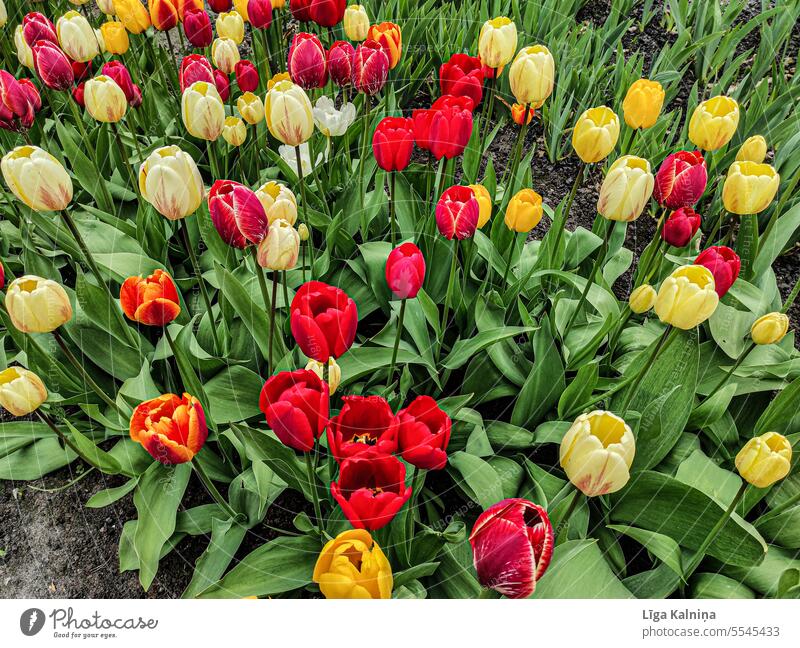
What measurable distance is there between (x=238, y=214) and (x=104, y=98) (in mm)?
713

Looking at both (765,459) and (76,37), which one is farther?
(76,37)

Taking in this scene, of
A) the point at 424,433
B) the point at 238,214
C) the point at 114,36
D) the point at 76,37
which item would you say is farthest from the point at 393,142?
the point at 114,36

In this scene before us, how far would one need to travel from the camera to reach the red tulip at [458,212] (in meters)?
1.21

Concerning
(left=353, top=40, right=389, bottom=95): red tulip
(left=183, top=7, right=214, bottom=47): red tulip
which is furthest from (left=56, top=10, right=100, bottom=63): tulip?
(left=353, top=40, right=389, bottom=95): red tulip

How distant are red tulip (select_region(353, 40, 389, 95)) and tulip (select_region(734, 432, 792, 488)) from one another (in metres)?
1.09

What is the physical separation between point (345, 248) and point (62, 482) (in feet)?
2.93

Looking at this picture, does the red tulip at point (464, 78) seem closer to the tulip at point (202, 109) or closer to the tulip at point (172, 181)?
the tulip at point (202, 109)

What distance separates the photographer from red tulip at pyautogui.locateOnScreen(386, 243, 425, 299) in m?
1.05

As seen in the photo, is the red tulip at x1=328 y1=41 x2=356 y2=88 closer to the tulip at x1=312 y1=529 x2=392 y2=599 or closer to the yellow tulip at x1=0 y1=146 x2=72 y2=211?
the yellow tulip at x1=0 y1=146 x2=72 y2=211

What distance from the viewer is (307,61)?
148cm

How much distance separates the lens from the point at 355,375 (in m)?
1.41

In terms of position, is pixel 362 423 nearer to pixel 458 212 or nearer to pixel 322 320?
pixel 322 320
